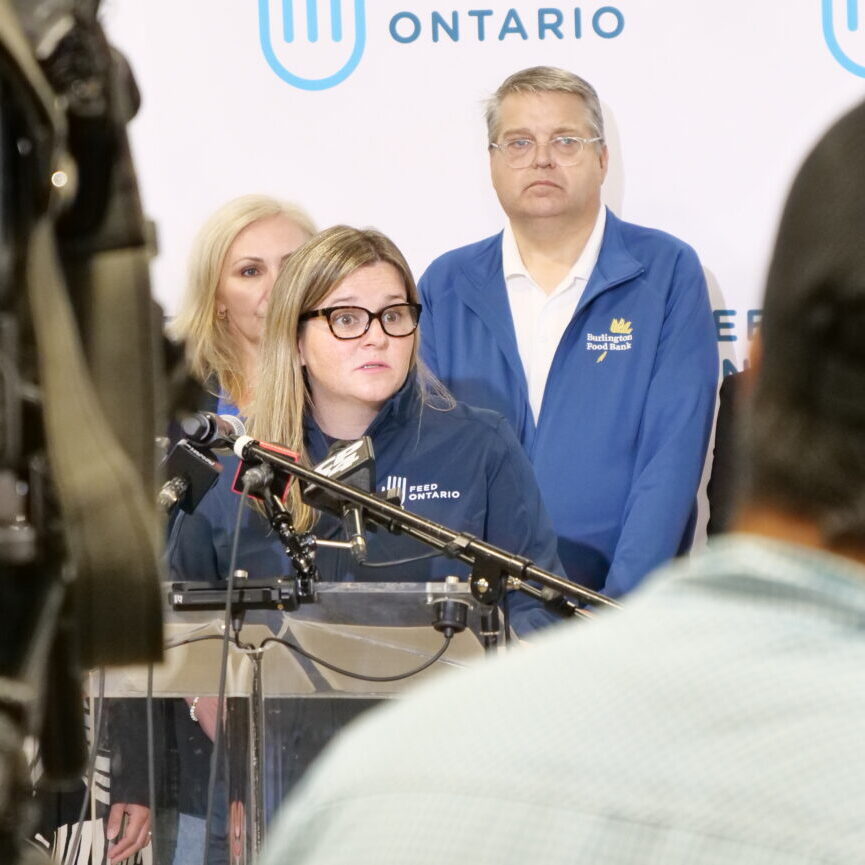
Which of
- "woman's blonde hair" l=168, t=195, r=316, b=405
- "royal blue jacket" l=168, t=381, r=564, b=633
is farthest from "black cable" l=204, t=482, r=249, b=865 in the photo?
"woman's blonde hair" l=168, t=195, r=316, b=405

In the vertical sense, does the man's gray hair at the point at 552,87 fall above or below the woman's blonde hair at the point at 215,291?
above

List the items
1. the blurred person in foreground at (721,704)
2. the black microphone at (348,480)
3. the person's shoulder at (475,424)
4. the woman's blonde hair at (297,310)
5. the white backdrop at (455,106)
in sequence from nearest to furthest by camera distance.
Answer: the blurred person in foreground at (721,704) < the black microphone at (348,480) < the woman's blonde hair at (297,310) < the person's shoulder at (475,424) < the white backdrop at (455,106)

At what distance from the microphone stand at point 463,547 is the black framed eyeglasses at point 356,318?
0.96 m

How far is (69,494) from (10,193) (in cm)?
21

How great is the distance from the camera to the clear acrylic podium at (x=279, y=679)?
2.86m

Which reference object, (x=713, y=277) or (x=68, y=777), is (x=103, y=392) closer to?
(x=68, y=777)

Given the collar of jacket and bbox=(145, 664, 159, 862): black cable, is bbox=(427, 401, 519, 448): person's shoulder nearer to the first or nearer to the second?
the collar of jacket

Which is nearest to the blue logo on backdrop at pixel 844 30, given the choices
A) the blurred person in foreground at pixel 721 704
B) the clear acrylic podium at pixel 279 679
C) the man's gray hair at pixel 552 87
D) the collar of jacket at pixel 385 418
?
the man's gray hair at pixel 552 87

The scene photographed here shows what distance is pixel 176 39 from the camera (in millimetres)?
4766

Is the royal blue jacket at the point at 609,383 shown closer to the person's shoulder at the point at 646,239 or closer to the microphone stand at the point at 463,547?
the person's shoulder at the point at 646,239

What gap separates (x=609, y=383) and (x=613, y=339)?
14cm

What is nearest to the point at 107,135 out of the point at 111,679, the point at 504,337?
the point at 111,679

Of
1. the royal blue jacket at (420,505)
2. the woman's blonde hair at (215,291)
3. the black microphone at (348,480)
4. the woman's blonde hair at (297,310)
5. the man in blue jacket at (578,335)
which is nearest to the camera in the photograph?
the black microphone at (348,480)

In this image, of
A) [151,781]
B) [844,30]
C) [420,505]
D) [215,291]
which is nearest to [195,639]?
[151,781]
